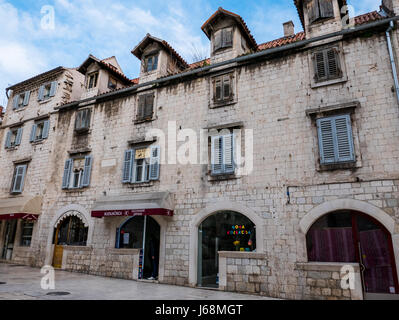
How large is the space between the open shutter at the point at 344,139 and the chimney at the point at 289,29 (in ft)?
23.4

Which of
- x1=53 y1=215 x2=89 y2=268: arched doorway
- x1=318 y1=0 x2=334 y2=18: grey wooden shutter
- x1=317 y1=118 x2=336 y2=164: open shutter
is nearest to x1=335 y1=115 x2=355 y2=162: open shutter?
x1=317 y1=118 x2=336 y2=164: open shutter

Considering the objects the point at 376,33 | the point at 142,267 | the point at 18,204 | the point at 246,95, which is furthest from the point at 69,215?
the point at 376,33

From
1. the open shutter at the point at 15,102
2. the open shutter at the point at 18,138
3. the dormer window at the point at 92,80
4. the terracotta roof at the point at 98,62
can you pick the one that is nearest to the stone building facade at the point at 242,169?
the dormer window at the point at 92,80

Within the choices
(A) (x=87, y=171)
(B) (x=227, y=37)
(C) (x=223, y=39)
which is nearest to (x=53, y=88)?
(A) (x=87, y=171)

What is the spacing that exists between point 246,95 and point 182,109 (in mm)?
2674

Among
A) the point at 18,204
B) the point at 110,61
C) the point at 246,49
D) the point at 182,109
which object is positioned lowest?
the point at 18,204

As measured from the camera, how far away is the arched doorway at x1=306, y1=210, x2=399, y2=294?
7.25m

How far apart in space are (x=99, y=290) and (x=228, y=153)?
587 centimetres

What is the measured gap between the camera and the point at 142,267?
10617mm

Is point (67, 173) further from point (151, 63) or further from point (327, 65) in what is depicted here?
point (327, 65)

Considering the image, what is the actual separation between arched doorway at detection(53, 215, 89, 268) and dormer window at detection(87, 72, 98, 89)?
259 inches

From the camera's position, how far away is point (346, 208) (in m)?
7.85

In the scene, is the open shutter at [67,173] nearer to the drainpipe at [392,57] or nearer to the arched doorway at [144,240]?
the arched doorway at [144,240]

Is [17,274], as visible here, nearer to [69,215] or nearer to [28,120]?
Result: [69,215]
